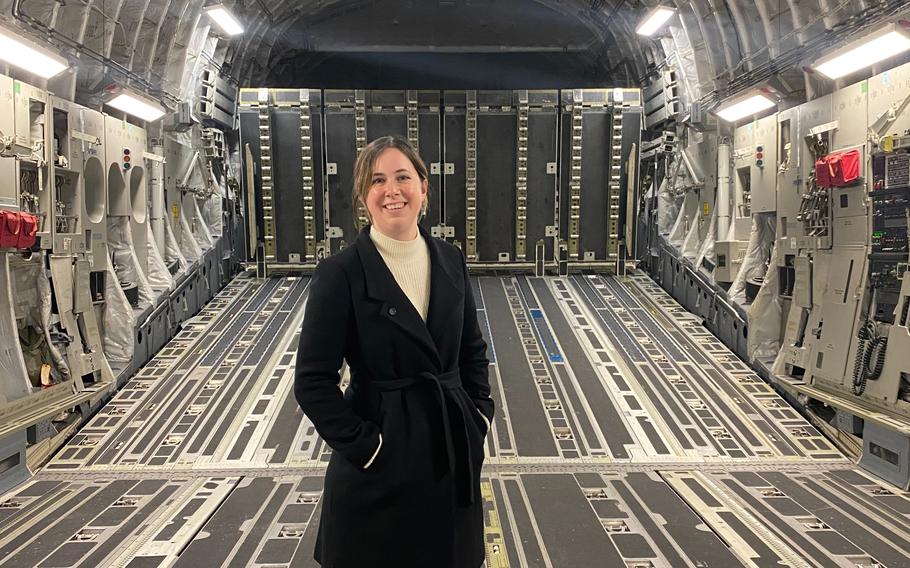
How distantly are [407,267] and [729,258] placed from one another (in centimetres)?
635

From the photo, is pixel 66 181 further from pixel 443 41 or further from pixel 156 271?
pixel 443 41

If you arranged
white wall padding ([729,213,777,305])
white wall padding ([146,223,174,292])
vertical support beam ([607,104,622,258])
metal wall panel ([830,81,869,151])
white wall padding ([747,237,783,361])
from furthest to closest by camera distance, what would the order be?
vertical support beam ([607,104,622,258])
white wall padding ([146,223,174,292])
white wall padding ([729,213,777,305])
white wall padding ([747,237,783,361])
metal wall panel ([830,81,869,151])

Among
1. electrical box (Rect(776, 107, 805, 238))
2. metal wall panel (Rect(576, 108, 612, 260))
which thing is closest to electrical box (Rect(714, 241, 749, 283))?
electrical box (Rect(776, 107, 805, 238))

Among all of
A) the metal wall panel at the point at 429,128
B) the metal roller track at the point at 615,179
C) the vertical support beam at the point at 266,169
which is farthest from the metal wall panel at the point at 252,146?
the metal roller track at the point at 615,179

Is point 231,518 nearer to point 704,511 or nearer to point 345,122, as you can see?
point 704,511

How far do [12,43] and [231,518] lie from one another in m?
3.78

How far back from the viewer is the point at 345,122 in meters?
9.58

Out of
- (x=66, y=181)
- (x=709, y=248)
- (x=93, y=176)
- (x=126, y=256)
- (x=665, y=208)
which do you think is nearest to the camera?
(x=66, y=181)

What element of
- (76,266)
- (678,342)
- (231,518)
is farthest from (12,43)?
(678,342)

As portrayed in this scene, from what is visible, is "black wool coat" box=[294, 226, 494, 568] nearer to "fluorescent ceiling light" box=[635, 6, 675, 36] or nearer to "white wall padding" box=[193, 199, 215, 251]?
Result: "fluorescent ceiling light" box=[635, 6, 675, 36]

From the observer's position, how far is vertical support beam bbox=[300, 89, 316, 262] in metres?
9.47

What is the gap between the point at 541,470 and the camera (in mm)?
4703

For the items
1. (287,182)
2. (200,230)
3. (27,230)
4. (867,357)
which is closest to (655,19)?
(867,357)

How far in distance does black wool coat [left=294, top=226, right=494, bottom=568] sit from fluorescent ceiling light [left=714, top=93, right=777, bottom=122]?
5.81m
